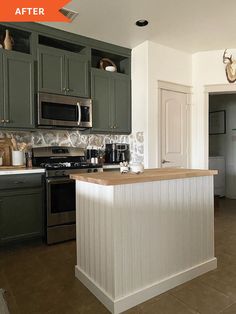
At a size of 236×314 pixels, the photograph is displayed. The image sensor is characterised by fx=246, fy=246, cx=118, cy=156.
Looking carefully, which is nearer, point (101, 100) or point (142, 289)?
point (142, 289)

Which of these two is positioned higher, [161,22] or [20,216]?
[161,22]

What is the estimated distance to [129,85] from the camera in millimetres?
3920

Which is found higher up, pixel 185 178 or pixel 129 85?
pixel 129 85

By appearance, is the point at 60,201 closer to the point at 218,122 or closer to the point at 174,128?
the point at 174,128

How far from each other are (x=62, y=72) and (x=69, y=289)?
2.57 metres

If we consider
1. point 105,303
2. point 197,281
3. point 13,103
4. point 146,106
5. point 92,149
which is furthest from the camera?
point 92,149

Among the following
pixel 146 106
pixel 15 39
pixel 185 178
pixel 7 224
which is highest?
pixel 15 39

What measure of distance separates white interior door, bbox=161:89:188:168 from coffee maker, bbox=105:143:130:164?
0.60 m

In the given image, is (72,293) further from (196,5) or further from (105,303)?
(196,5)

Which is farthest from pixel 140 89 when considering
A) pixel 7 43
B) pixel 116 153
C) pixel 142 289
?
pixel 142 289

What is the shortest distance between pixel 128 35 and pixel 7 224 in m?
2.84

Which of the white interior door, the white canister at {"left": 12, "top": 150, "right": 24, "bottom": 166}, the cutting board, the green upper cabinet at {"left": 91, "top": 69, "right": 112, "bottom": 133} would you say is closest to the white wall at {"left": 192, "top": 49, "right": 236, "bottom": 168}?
the white interior door

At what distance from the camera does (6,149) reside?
3.19 metres

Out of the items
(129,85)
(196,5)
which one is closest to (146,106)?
(129,85)
